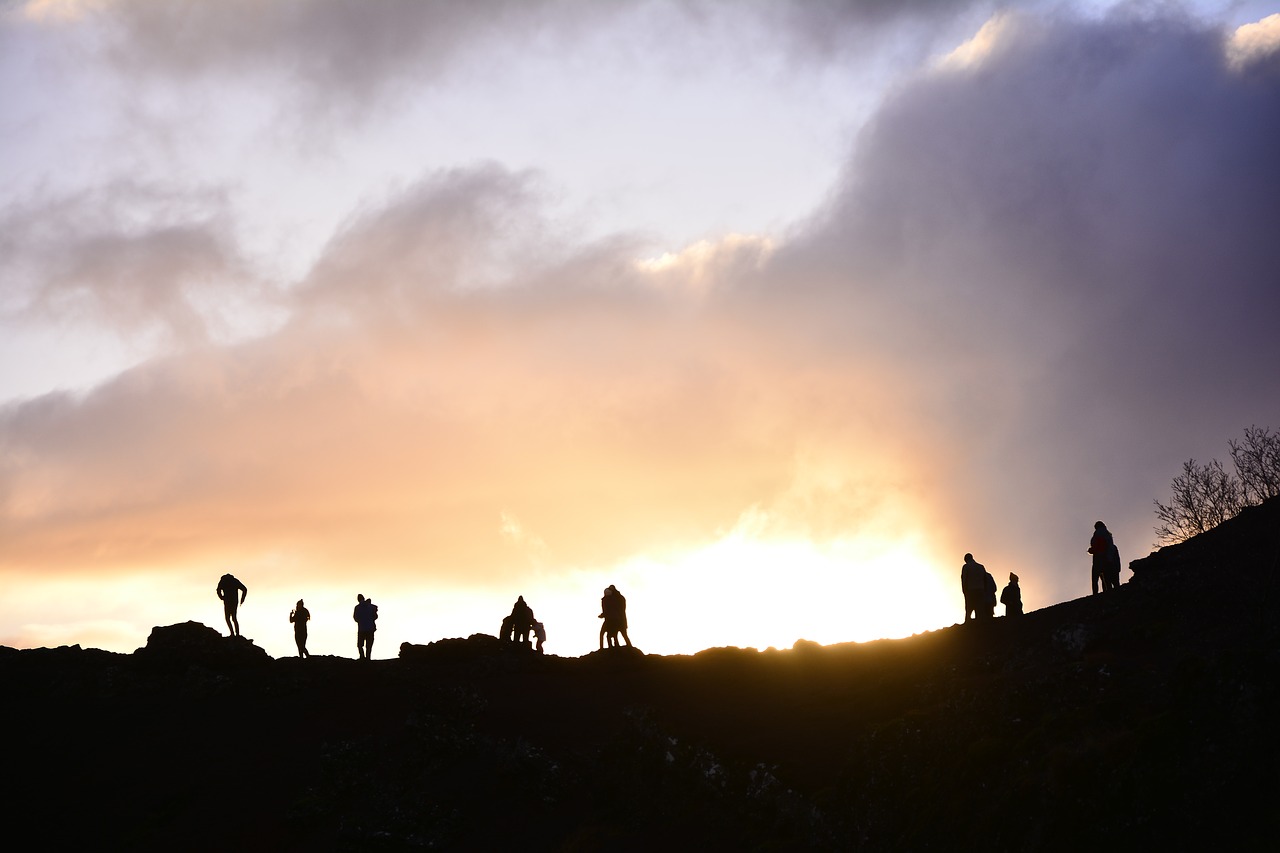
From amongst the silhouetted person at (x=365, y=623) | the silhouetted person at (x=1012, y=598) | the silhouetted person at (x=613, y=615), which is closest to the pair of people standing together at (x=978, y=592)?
the silhouetted person at (x=1012, y=598)

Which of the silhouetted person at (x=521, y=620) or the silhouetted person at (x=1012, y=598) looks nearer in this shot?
the silhouetted person at (x=1012, y=598)

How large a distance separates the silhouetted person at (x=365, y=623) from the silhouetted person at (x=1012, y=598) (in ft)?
90.5

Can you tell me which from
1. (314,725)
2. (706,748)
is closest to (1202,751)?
(706,748)

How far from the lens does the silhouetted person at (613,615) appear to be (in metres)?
49.2

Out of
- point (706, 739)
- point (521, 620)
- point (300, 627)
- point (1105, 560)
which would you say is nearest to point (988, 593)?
point (1105, 560)

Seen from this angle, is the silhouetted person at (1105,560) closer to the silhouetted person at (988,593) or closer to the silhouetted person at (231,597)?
the silhouetted person at (988,593)

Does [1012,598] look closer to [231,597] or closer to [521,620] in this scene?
[521,620]

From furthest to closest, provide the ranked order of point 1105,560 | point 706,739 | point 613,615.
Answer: point 613,615 < point 1105,560 < point 706,739

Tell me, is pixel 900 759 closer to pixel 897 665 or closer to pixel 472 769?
pixel 897 665

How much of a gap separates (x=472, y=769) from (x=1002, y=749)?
61.4ft

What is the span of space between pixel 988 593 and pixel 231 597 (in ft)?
111

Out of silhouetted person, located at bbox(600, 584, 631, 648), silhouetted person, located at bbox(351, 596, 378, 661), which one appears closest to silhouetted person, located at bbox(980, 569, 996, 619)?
silhouetted person, located at bbox(600, 584, 631, 648)

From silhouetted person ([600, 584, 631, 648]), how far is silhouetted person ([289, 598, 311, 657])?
44.7 feet

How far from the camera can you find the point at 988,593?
1759 inches
